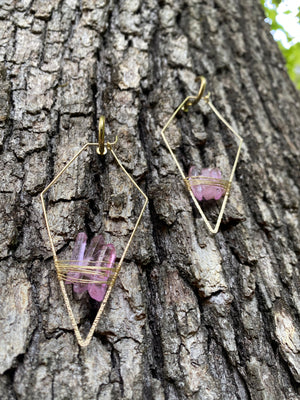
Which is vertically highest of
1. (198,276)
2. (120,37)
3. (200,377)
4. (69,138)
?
(120,37)

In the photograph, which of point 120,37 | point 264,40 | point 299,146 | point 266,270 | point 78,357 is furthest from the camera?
point 264,40

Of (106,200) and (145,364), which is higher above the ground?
(106,200)

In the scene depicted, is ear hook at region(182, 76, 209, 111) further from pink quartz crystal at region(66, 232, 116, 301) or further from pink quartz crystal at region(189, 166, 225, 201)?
pink quartz crystal at region(66, 232, 116, 301)

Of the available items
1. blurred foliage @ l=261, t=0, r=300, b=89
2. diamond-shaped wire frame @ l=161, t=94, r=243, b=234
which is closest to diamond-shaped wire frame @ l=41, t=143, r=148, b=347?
diamond-shaped wire frame @ l=161, t=94, r=243, b=234

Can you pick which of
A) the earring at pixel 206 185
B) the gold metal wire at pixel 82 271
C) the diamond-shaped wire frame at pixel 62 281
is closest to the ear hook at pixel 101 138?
the diamond-shaped wire frame at pixel 62 281

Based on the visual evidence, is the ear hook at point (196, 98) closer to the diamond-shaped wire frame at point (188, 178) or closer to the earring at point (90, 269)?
the diamond-shaped wire frame at point (188, 178)

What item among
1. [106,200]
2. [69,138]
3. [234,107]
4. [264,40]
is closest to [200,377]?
[106,200]

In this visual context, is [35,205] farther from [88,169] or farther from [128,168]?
[128,168]
